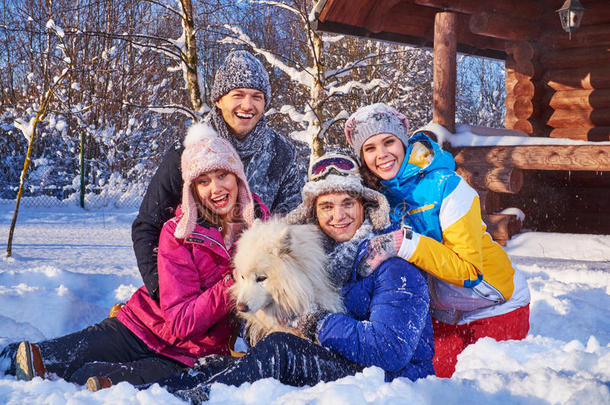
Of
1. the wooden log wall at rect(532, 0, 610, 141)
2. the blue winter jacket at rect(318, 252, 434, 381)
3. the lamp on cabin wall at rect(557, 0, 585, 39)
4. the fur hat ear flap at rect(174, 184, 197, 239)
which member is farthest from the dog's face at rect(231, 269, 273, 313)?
the wooden log wall at rect(532, 0, 610, 141)

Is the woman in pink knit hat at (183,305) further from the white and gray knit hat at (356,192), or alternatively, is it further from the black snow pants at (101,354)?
the white and gray knit hat at (356,192)

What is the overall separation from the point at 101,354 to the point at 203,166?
4.07ft

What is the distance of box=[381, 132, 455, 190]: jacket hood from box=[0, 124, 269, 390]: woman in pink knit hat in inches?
34.5

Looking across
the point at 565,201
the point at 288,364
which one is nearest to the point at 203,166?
the point at 288,364

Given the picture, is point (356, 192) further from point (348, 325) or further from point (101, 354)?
point (101, 354)

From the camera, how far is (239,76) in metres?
3.31

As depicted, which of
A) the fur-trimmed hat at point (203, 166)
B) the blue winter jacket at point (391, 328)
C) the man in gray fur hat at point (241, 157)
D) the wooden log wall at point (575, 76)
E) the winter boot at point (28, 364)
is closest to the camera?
Answer: the blue winter jacket at point (391, 328)

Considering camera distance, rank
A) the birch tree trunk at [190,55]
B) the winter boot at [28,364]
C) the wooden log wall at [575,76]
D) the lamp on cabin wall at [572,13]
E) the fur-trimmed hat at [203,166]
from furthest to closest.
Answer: the wooden log wall at [575,76] < the birch tree trunk at [190,55] < the lamp on cabin wall at [572,13] < the fur-trimmed hat at [203,166] < the winter boot at [28,364]

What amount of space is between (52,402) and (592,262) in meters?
6.44

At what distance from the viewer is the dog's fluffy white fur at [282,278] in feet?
7.64

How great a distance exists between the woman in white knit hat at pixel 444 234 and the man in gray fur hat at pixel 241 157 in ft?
2.21

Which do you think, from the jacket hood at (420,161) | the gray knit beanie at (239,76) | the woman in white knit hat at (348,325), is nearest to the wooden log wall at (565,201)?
the jacket hood at (420,161)

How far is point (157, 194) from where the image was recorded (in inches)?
124

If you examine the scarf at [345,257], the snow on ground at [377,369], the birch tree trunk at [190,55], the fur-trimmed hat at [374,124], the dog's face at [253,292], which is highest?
the birch tree trunk at [190,55]
